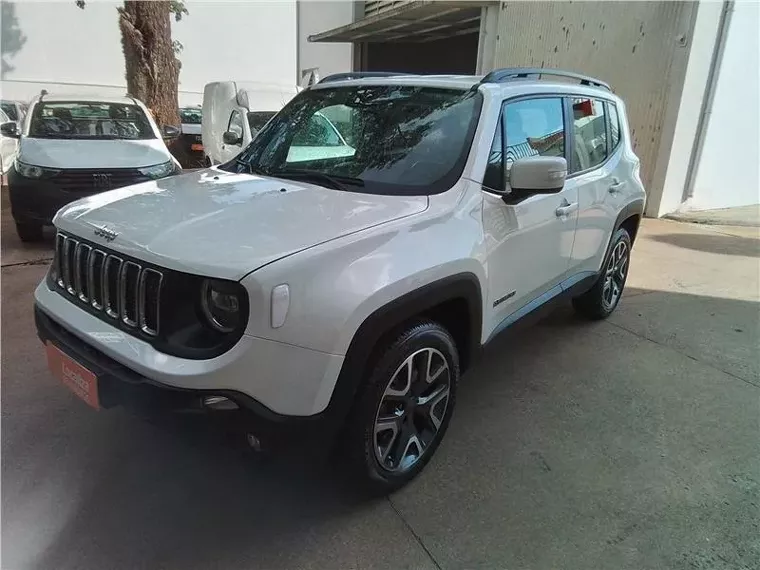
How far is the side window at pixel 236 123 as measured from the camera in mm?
9422

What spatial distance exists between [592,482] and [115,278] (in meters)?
2.33

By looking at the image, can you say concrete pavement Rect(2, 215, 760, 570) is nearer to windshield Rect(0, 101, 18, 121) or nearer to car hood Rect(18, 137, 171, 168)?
car hood Rect(18, 137, 171, 168)

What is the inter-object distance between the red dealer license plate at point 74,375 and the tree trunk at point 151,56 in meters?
10.1

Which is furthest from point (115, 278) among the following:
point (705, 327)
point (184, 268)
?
point (705, 327)

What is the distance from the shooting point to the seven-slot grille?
2.06m

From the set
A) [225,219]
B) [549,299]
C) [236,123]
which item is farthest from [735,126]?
[225,219]

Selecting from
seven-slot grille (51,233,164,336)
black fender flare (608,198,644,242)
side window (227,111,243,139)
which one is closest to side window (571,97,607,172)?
black fender flare (608,198,644,242)

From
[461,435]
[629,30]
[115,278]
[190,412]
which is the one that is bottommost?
[461,435]

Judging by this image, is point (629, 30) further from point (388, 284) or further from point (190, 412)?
point (190, 412)

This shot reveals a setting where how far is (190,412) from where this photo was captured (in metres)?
1.94

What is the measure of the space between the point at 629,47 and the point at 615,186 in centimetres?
624

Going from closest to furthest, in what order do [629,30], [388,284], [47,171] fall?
[388,284] < [47,171] < [629,30]

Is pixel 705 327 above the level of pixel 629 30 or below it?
below

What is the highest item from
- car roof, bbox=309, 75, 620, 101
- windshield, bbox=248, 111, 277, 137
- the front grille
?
car roof, bbox=309, 75, 620, 101
